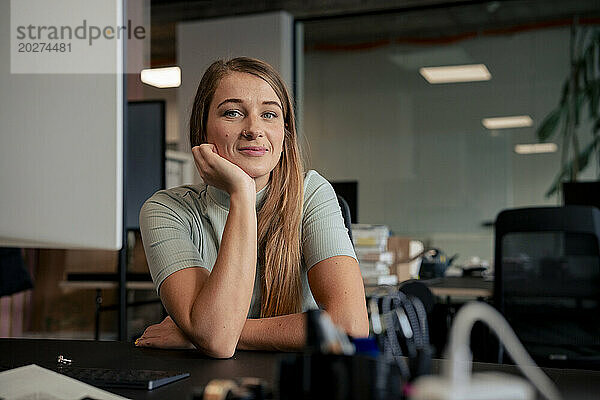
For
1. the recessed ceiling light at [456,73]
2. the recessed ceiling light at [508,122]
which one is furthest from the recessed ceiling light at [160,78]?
the recessed ceiling light at [508,122]

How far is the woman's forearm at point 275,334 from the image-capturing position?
3.75 feet

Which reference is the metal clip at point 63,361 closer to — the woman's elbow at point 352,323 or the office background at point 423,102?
the woman's elbow at point 352,323

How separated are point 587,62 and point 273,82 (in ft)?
13.8

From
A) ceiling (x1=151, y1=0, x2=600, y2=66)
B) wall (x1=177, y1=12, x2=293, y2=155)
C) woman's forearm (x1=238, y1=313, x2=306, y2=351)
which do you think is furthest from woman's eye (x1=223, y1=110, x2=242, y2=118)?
wall (x1=177, y1=12, x2=293, y2=155)

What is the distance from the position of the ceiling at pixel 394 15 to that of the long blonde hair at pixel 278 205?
11.3 feet

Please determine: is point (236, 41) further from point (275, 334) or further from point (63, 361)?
point (63, 361)

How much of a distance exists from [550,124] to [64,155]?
184 inches

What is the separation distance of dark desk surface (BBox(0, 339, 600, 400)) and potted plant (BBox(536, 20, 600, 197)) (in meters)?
4.33

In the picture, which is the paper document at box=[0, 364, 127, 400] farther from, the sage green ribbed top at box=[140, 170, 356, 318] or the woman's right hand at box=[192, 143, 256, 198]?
the woman's right hand at box=[192, 143, 256, 198]

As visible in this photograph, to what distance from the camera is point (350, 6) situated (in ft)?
16.6

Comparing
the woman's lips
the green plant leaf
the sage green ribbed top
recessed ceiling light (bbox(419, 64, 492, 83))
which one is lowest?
the sage green ribbed top

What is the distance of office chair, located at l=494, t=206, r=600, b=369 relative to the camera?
88.1 inches

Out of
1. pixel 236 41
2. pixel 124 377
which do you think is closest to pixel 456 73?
pixel 236 41

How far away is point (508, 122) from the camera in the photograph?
16.7 feet
